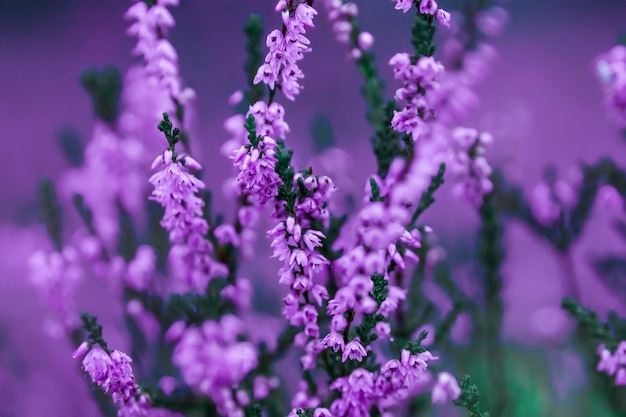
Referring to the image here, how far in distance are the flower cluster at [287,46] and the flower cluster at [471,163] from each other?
0.58 meters

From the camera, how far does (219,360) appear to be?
177 centimetres

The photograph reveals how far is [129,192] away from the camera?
249 cm

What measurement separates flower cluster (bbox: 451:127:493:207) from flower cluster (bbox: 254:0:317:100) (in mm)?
585

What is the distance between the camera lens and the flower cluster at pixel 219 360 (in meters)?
1.74

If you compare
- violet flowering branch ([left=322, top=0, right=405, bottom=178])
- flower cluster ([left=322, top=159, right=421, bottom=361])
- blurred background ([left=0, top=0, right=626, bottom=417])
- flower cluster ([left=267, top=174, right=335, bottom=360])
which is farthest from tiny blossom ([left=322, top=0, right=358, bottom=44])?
blurred background ([left=0, top=0, right=626, bottom=417])

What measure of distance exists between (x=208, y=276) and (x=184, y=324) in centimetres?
20

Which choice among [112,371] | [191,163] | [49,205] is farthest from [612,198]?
[49,205]

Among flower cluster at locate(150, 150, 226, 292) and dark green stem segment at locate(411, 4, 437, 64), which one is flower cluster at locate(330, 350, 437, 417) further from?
dark green stem segment at locate(411, 4, 437, 64)

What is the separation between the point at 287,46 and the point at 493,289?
0.97m

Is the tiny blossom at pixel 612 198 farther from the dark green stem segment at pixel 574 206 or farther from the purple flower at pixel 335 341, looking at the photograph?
the purple flower at pixel 335 341

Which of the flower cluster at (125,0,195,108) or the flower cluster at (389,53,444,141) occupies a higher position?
the flower cluster at (125,0,195,108)

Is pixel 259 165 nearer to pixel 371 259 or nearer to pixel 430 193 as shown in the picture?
pixel 371 259

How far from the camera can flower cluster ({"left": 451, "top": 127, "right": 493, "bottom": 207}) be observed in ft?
6.37

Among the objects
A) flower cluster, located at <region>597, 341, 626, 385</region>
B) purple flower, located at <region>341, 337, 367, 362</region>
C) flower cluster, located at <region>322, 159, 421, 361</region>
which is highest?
flower cluster, located at <region>322, 159, 421, 361</region>
